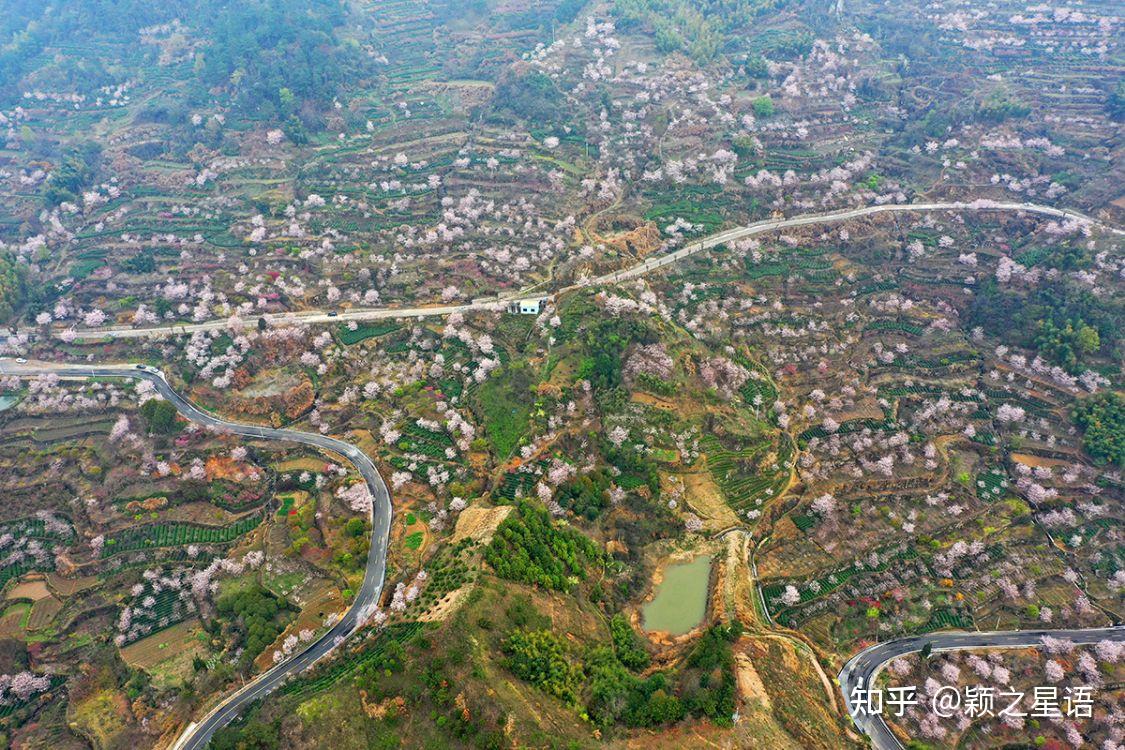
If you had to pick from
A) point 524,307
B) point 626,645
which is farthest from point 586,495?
point 524,307

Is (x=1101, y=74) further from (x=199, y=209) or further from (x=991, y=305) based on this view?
(x=199, y=209)

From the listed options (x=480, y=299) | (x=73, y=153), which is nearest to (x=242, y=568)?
(x=480, y=299)

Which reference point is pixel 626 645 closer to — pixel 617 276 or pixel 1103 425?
pixel 617 276

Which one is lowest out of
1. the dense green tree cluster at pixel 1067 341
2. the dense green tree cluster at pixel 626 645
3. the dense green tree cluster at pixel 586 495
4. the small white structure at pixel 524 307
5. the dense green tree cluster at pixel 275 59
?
the dense green tree cluster at pixel 626 645

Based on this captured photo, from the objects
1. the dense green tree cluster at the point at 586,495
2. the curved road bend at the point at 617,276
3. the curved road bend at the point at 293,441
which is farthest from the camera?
the curved road bend at the point at 617,276

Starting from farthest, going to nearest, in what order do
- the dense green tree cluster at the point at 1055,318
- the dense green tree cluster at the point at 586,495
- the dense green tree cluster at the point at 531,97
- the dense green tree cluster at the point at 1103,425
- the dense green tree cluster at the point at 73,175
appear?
the dense green tree cluster at the point at 531,97 < the dense green tree cluster at the point at 73,175 < the dense green tree cluster at the point at 1055,318 < the dense green tree cluster at the point at 1103,425 < the dense green tree cluster at the point at 586,495

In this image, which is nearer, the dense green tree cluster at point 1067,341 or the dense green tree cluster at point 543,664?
the dense green tree cluster at point 543,664

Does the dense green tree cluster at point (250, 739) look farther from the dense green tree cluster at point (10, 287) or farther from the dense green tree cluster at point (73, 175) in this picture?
the dense green tree cluster at point (73, 175)

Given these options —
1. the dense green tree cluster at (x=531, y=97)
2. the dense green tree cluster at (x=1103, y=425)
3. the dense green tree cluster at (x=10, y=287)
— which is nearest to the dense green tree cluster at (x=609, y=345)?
the dense green tree cluster at (x=1103, y=425)
